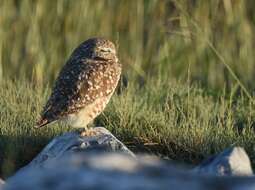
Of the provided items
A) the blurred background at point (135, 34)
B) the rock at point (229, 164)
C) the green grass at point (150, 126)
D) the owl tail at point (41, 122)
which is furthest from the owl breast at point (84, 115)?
the blurred background at point (135, 34)

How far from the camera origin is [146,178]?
2.97 meters

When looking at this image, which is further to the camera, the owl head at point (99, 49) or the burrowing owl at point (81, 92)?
the owl head at point (99, 49)

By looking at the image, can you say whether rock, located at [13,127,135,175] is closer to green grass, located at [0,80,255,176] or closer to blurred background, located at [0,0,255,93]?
green grass, located at [0,80,255,176]

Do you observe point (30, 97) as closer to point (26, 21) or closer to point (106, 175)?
point (26, 21)

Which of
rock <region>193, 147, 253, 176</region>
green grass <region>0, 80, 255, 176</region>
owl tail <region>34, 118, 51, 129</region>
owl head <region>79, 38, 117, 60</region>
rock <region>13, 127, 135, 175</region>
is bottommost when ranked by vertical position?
green grass <region>0, 80, 255, 176</region>

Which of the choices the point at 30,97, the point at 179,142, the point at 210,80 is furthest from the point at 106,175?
the point at 210,80

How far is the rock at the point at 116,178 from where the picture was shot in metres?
2.90

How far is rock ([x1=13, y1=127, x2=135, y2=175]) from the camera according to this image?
6.10 m

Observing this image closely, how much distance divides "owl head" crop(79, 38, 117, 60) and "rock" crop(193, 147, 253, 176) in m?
2.68

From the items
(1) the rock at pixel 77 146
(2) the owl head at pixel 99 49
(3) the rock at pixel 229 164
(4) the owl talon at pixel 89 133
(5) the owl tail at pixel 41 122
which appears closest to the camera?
(3) the rock at pixel 229 164

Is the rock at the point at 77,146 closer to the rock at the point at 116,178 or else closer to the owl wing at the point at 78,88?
the owl wing at the point at 78,88

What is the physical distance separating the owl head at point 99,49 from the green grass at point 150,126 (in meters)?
0.48

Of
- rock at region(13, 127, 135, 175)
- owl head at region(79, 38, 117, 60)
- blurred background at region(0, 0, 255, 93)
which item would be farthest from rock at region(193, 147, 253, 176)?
blurred background at region(0, 0, 255, 93)

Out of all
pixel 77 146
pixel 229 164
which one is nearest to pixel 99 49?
pixel 77 146
